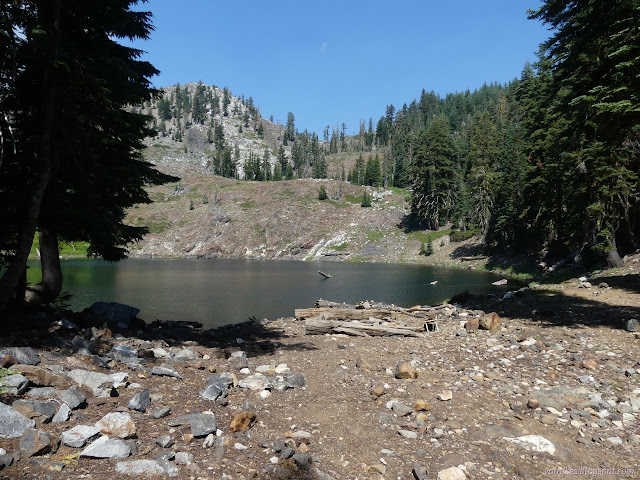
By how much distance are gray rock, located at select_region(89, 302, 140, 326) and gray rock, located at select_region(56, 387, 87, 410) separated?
8.37 meters

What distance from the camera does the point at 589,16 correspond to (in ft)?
40.3

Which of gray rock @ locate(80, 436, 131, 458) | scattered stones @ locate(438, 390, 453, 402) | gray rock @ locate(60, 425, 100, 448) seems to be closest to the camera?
gray rock @ locate(80, 436, 131, 458)

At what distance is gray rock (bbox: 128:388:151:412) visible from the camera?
6.08 m

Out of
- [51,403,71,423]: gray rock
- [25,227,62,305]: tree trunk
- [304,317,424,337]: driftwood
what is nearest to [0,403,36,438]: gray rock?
[51,403,71,423]: gray rock

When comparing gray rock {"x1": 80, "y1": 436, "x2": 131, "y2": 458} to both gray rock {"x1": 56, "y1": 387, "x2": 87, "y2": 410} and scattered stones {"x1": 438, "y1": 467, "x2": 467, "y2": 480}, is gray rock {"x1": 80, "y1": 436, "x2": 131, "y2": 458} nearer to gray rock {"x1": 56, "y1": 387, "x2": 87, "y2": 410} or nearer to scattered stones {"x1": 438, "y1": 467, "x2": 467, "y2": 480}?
gray rock {"x1": 56, "y1": 387, "x2": 87, "y2": 410}

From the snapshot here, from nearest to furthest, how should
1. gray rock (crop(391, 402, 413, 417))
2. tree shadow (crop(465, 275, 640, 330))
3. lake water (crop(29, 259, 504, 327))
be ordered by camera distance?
gray rock (crop(391, 402, 413, 417))
tree shadow (crop(465, 275, 640, 330))
lake water (crop(29, 259, 504, 327))

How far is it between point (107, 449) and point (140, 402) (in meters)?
1.54

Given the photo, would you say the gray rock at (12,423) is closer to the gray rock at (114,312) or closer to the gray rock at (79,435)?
the gray rock at (79,435)

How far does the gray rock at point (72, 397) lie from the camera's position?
Result: 5.60 m

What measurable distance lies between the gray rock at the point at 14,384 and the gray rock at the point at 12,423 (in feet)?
2.28

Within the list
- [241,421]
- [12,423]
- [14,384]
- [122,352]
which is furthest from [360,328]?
[12,423]

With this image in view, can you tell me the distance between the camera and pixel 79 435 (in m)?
4.80

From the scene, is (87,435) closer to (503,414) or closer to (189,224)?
(503,414)

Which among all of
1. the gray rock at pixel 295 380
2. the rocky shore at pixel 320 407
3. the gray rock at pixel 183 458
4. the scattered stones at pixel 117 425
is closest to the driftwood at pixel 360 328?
the rocky shore at pixel 320 407
